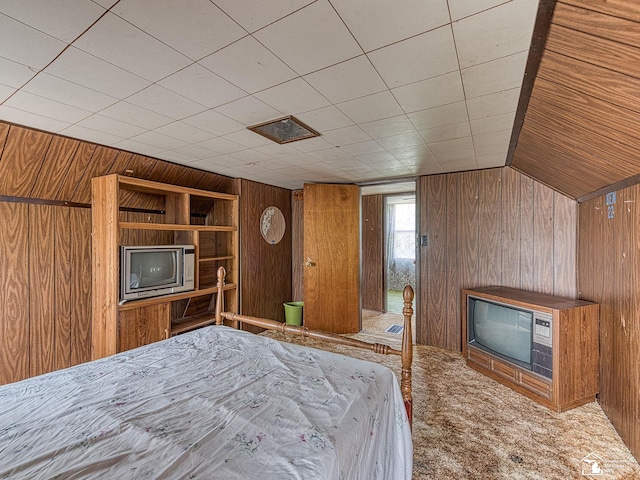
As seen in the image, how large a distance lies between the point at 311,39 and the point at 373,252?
15.3 ft

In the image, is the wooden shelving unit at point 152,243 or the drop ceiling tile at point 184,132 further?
the wooden shelving unit at point 152,243

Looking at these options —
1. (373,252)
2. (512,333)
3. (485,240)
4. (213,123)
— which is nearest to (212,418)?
(213,123)

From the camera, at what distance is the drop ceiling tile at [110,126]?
2.14 meters

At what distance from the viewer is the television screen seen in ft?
8.50

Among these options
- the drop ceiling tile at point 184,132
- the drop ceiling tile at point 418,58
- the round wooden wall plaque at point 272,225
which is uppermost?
the drop ceiling tile at point 184,132

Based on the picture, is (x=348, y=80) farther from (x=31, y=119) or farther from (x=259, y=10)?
(x=31, y=119)

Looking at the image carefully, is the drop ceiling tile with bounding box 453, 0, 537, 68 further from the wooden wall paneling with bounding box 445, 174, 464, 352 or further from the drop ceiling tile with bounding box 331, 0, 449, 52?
the wooden wall paneling with bounding box 445, 174, 464, 352

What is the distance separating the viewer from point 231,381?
1495mm

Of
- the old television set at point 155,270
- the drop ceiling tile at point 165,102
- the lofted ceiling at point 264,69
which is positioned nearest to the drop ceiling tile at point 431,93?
the lofted ceiling at point 264,69

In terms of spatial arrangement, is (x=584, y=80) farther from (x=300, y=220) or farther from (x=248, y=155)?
(x=300, y=220)

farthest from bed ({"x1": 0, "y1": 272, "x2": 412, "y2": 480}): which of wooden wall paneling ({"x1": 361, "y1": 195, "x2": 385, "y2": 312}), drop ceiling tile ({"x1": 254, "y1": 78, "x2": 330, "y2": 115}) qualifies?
wooden wall paneling ({"x1": 361, "y1": 195, "x2": 385, "y2": 312})

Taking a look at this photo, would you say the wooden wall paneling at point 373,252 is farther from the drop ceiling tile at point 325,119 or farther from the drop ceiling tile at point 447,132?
the drop ceiling tile at point 325,119

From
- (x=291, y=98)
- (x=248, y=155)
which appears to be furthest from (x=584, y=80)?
(x=248, y=155)

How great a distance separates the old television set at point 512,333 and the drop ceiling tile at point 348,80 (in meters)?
2.29
